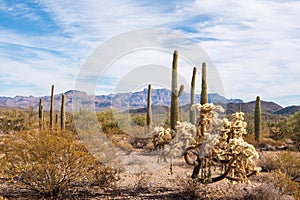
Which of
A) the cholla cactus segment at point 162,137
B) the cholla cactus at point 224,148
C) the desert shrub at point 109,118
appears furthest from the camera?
the desert shrub at point 109,118

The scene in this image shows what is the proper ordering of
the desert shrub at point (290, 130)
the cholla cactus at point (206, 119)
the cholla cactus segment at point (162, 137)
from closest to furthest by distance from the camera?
the cholla cactus at point (206, 119) < the cholla cactus segment at point (162, 137) < the desert shrub at point (290, 130)

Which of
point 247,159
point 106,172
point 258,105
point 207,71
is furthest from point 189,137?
point 258,105

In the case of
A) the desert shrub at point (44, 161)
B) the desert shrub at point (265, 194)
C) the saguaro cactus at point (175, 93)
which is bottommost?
the desert shrub at point (265, 194)

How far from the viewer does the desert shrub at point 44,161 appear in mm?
8547

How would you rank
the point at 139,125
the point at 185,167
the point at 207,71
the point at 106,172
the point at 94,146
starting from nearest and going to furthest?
the point at 106,172, the point at 94,146, the point at 185,167, the point at 207,71, the point at 139,125

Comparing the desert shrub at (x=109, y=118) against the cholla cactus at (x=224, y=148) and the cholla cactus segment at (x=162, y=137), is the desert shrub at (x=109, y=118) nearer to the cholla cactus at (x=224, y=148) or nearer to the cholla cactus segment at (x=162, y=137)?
the cholla cactus segment at (x=162, y=137)

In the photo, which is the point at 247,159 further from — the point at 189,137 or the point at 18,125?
the point at 18,125

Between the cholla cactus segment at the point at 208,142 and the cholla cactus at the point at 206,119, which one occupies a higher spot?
the cholla cactus at the point at 206,119

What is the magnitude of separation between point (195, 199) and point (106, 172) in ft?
8.23

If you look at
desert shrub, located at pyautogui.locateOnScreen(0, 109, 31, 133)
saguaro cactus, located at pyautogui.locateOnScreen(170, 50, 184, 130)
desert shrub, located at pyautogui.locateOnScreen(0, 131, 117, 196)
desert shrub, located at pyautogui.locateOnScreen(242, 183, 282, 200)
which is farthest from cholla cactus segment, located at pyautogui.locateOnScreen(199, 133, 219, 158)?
desert shrub, located at pyautogui.locateOnScreen(0, 109, 31, 133)

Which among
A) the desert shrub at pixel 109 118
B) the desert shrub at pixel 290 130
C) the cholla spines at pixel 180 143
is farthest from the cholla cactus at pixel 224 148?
the desert shrub at pixel 109 118

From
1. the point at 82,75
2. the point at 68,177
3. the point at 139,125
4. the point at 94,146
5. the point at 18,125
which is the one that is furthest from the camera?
the point at 18,125

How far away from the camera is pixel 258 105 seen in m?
23.7

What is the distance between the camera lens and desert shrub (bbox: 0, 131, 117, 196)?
855 centimetres
